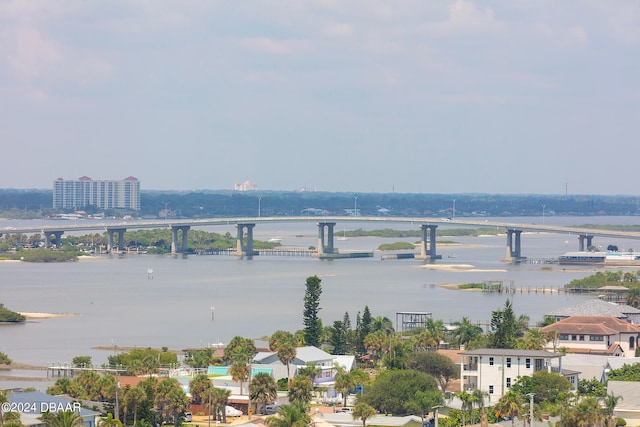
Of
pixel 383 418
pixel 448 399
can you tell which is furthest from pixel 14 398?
pixel 448 399

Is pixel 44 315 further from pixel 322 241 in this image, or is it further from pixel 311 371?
pixel 322 241

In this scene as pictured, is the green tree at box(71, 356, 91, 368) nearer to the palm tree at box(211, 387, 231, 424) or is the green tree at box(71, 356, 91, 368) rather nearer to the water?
the water

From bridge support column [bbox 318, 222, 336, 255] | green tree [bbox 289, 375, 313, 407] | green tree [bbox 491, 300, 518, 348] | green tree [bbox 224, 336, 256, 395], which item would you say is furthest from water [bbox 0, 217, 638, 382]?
green tree [bbox 491, 300, 518, 348]

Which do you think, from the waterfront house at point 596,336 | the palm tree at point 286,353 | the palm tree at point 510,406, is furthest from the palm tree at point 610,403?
the waterfront house at point 596,336

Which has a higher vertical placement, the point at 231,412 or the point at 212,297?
the point at 212,297

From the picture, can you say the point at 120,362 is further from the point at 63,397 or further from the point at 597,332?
the point at 597,332

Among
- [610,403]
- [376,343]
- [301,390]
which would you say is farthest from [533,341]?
[610,403]
